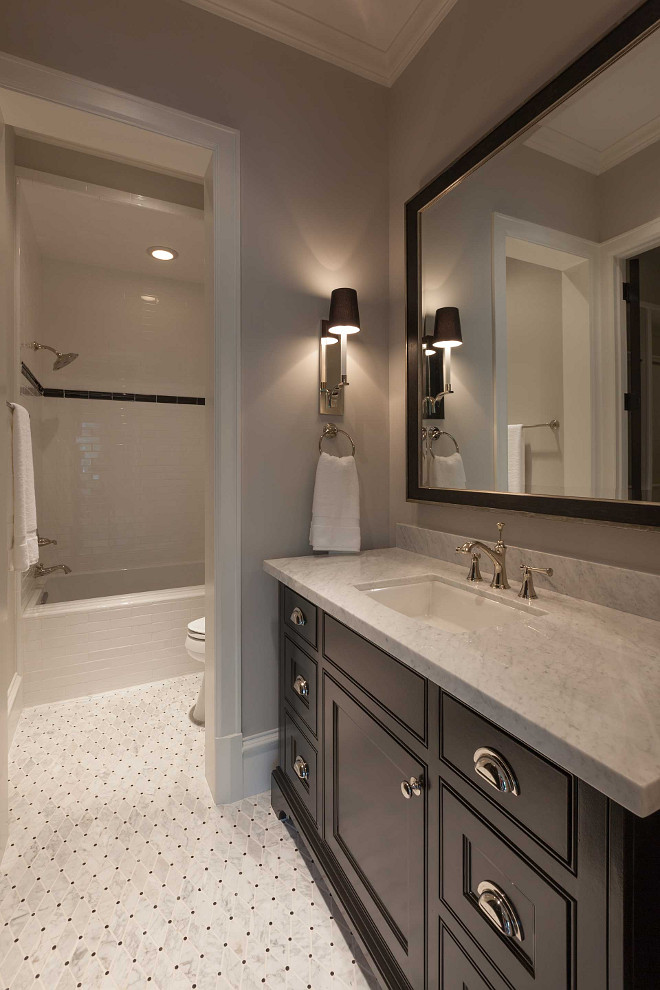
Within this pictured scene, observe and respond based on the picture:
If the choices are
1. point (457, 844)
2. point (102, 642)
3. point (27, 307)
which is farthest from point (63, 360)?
point (457, 844)

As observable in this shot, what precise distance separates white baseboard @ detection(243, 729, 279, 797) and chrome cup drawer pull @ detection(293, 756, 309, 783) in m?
0.25

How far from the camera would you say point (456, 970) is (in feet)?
2.69

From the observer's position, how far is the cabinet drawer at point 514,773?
0.63 m

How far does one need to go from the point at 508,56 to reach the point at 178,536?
3.13 metres

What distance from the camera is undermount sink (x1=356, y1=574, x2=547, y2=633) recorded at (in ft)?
4.12

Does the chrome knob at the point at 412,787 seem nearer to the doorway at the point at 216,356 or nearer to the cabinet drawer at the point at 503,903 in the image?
the cabinet drawer at the point at 503,903

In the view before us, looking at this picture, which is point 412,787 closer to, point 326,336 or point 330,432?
point 330,432

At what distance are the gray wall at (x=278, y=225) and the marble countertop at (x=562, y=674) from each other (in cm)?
58

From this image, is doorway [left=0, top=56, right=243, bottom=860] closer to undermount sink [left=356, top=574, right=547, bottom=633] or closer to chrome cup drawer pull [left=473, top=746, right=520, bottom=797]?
undermount sink [left=356, top=574, right=547, bottom=633]

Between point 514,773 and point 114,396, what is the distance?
10.8 ft

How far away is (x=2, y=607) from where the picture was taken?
1576 millimetres

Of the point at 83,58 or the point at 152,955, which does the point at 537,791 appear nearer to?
the point at 152,955

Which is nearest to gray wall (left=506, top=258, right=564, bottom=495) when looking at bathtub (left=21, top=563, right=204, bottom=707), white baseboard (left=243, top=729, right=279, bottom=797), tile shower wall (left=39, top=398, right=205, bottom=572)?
white baseboard (left=243, top=729, right=279, bottom=797)

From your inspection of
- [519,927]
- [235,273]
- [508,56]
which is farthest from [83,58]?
[519,927]
